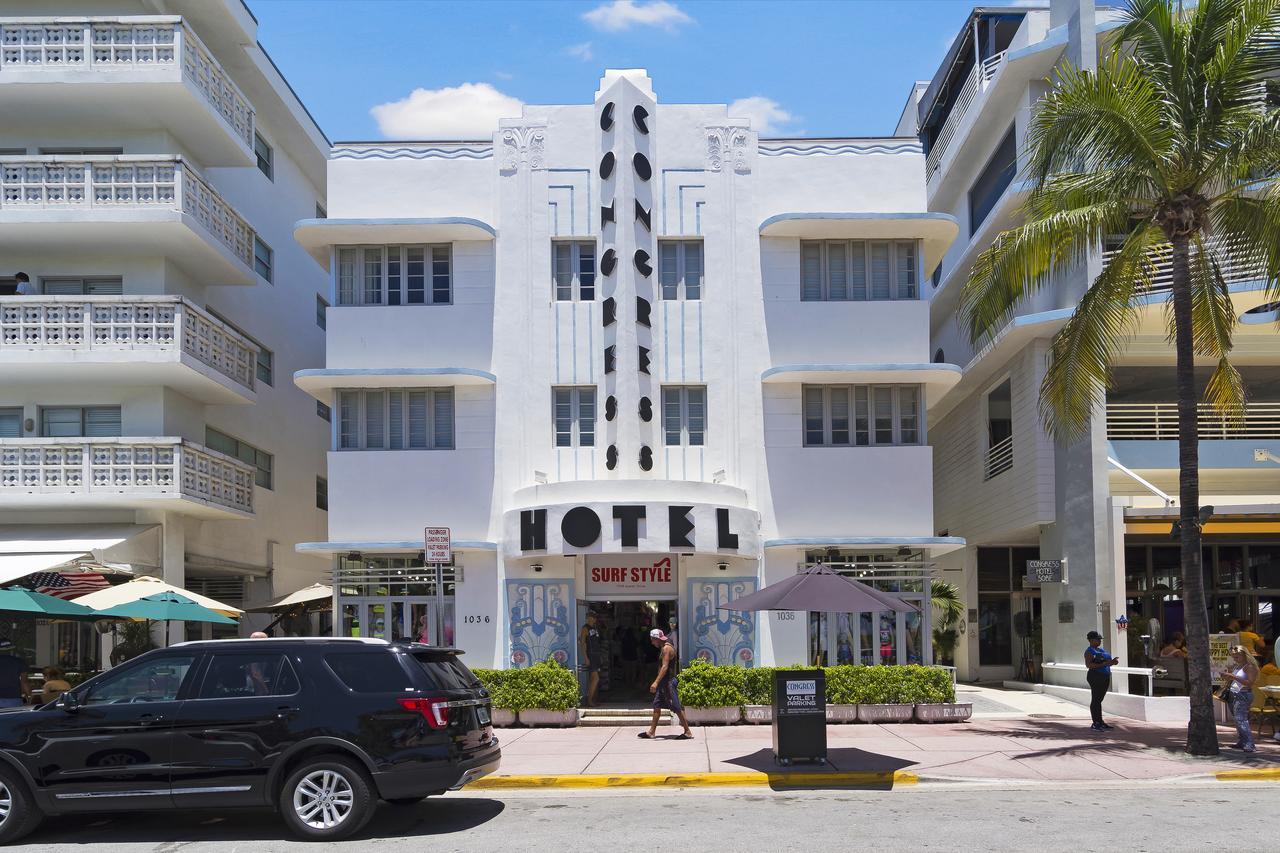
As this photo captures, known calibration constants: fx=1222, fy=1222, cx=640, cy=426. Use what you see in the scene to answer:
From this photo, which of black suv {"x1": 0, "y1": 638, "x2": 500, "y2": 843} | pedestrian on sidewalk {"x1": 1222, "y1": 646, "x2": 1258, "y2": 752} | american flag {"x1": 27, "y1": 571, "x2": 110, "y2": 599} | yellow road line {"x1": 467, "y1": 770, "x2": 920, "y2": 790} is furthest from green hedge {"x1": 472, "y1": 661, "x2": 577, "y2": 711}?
pedestrian on sidewalk {"x1": 1222, "y1": 646, "x2": 1258, "y2": 752}

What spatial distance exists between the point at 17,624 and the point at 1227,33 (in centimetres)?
2391

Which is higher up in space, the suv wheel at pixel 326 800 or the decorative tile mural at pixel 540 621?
the decorative tile mural at pixel 540 621

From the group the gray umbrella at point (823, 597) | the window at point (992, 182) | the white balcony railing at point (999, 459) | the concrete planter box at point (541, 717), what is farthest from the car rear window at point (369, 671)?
the window at point (992, 182)

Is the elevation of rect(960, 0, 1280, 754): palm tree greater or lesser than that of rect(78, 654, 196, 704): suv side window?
greater

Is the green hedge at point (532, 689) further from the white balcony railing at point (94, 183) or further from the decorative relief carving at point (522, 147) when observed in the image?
the white balcony railing at point (94, 183)

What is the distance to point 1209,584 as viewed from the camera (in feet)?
88.4

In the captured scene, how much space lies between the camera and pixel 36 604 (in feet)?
60.5

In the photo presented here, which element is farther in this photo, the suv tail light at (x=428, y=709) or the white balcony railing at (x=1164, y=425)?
the white balcony railing at (x=1164, y=425)

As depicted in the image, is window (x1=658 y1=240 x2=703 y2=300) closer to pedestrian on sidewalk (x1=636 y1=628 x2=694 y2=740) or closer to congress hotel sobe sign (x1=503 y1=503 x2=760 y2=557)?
congress hotel sobe sign (x1=503 y1=503 x2=760 y2=557)

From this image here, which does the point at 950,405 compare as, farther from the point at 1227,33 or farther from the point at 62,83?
the point at 62,83

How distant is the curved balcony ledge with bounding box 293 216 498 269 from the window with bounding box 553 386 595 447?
11.1 feet

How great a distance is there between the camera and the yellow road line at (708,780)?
14.5 metres

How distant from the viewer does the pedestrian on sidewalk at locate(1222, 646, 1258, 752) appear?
53.4ft

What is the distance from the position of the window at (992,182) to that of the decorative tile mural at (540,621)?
13748 mm
